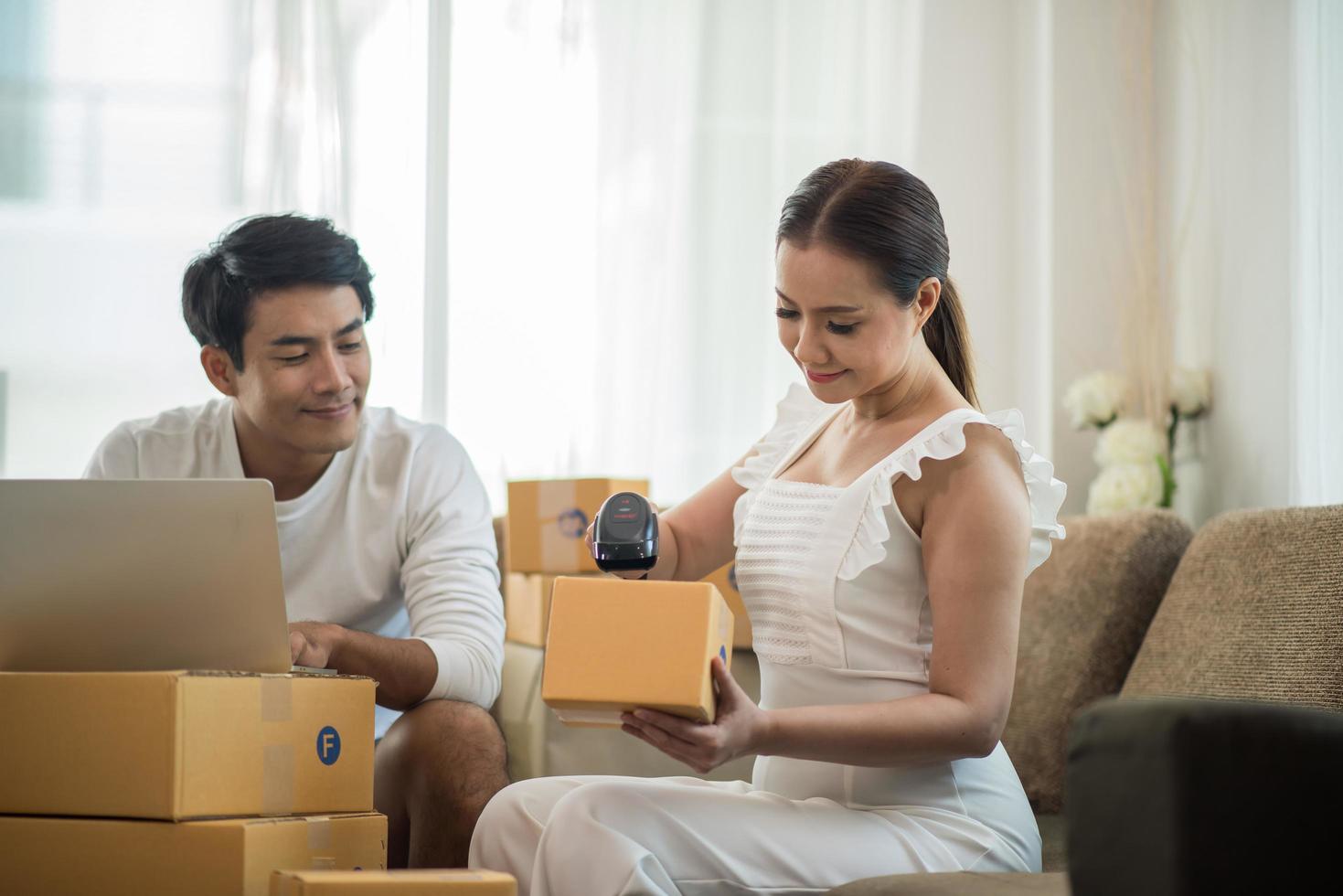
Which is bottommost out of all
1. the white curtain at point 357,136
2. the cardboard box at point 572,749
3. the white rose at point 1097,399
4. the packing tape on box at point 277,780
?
the cardboard box at point 572,749

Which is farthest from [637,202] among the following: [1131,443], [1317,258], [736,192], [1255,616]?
[1255,616]

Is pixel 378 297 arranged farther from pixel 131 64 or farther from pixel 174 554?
pixel 174 554

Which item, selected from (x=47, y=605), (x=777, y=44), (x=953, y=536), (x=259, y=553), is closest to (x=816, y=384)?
(x=953, y=536)

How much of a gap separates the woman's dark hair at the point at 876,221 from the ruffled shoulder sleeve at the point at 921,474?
17cm

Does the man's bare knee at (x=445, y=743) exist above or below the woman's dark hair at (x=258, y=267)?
below

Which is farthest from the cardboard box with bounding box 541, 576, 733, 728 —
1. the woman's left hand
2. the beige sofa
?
the beige sofa

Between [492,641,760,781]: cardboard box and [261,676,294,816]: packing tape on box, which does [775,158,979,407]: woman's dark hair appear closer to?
[261,676,294,816]: packing tape on box

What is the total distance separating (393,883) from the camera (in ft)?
3.90

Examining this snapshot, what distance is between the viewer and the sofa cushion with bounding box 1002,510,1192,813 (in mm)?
2152

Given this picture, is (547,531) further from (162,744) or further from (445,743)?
(162,744)

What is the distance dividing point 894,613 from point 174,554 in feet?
2.62

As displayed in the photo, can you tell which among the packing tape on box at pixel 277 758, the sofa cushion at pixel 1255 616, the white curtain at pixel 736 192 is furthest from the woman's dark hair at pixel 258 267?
the sofa cushion at pixel 1255 616

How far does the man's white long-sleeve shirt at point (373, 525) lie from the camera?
2.05m

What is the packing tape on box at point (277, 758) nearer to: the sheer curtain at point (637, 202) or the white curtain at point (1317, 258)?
the sheer curtain at point (637, 202)
